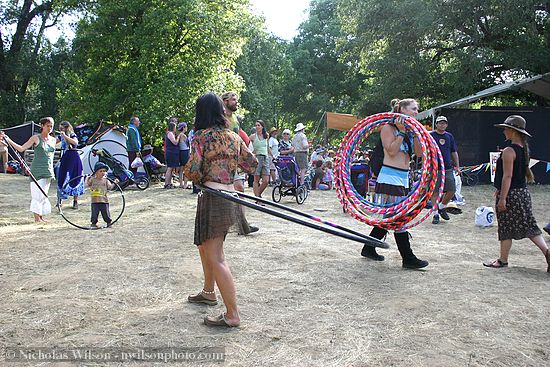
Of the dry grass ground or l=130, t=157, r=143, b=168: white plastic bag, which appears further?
l=130, t=157, r=143, b=168: white plastic bag

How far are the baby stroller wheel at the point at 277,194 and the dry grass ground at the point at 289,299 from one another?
4.82m

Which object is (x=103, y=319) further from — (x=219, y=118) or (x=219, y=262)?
(x=219, y=118)

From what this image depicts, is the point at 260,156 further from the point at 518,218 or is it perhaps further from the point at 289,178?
the point at 518,218

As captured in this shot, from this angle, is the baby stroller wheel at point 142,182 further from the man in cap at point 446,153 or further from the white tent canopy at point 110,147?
the man in cap at point 446,153

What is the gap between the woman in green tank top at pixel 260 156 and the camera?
33.3 ft

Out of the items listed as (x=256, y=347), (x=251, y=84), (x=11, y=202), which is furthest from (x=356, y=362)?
(x=251, y=84)

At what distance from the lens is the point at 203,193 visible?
409 cm

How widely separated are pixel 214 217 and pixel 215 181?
0.27 meters

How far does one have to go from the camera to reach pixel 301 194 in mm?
12781

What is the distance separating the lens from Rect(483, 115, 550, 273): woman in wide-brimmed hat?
5.86 m

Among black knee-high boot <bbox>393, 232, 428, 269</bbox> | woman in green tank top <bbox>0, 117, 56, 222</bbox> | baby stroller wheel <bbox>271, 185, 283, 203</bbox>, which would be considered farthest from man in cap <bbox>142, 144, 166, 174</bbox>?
black knee-high boot <bbox>393, 232, 428, 269</bbox>

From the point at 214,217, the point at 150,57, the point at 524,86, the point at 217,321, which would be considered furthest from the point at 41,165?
the point at 524,86

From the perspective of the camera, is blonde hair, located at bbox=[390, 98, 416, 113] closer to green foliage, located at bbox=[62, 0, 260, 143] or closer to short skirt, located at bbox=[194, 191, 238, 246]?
short skirt, located at bbox=[194, 191, 238, 246]

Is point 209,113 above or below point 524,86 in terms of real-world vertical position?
below
